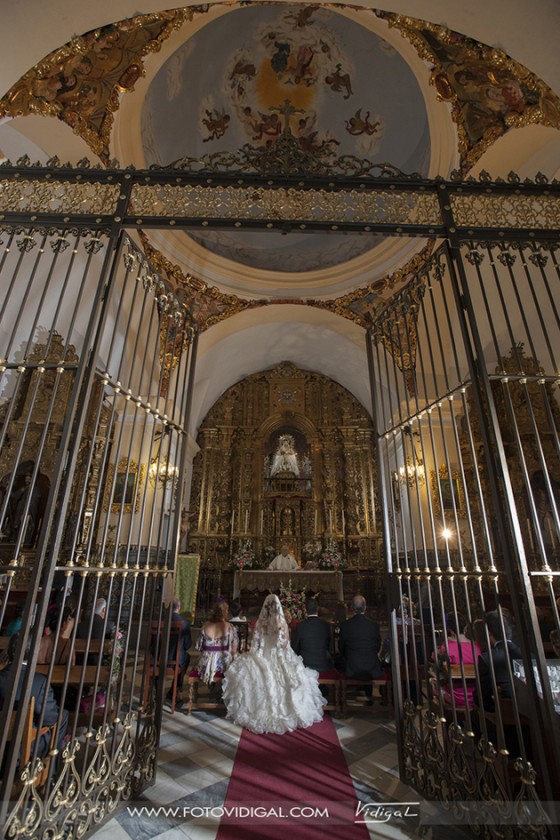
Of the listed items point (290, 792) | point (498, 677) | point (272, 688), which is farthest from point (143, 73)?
point (290, 792)

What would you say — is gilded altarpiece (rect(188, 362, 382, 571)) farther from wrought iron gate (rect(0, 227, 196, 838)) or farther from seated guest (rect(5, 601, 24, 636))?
wrought iron gate (rect(0, 227, 196, 838))

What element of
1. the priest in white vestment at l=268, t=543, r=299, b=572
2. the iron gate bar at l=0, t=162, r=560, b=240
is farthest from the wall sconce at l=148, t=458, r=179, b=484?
the priest in white vestment at l=268, t=543, r=299, b=572

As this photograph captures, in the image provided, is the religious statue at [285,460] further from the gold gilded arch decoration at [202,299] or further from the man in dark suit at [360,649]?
the man in dark suit at [360,649]

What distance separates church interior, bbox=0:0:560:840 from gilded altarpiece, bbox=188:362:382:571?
92 mm

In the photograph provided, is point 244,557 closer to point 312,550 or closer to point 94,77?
point 312,550

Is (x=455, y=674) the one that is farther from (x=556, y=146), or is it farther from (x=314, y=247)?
(x=314, y=247)

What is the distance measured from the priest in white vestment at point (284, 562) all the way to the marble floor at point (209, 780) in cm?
721

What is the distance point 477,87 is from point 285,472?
11.4m

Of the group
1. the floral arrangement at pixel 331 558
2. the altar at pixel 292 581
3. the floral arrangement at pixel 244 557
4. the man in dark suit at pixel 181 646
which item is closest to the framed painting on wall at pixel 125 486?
the man in dark suit at pixel 181 646

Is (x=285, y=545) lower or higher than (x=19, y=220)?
lower

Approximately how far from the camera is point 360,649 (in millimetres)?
5543

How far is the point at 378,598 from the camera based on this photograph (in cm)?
1333

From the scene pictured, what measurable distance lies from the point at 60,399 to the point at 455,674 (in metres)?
9.78

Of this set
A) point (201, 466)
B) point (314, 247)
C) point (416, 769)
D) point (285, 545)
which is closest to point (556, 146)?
point (314, 247)
